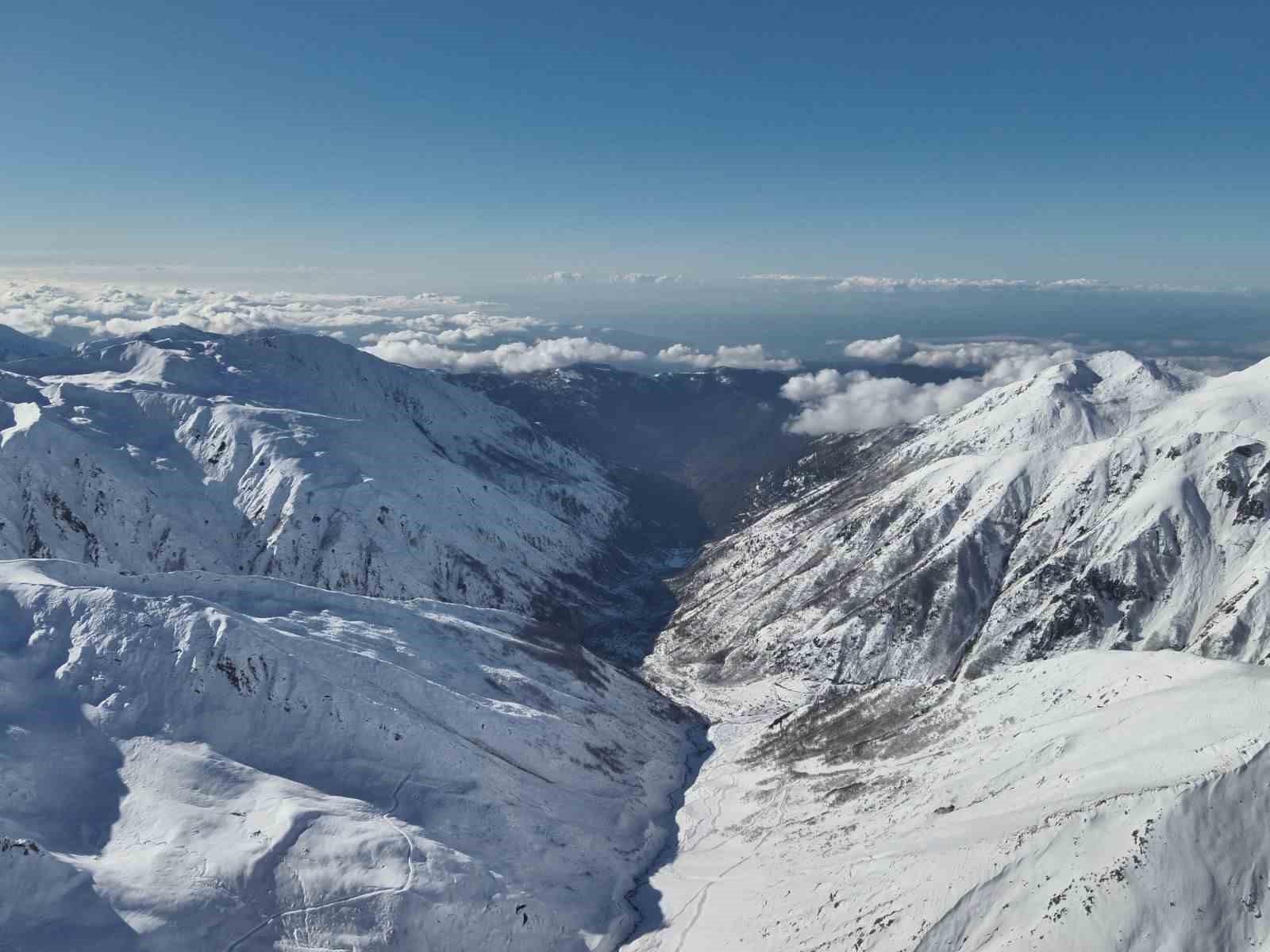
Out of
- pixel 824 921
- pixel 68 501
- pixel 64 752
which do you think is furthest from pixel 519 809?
pixel 68 501

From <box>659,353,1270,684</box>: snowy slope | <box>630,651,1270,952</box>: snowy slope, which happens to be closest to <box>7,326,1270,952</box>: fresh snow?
<box>630,651,1270,952</box>: snowy slope

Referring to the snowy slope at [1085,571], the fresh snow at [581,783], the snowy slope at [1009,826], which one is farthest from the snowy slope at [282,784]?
the snowy slope at [1085,571]

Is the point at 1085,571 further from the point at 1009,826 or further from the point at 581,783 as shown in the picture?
the point at 581,783

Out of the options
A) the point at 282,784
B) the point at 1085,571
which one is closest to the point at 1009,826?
the point at 282,784

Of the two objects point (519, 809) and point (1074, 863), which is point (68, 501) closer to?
point (519, 809)

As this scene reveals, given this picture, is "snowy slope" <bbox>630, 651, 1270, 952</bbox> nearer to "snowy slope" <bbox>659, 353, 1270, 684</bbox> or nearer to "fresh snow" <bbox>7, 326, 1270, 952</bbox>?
"fresh snow" <bbox>7, 326, 1270, 952</bbox>

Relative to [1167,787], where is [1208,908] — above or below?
below
